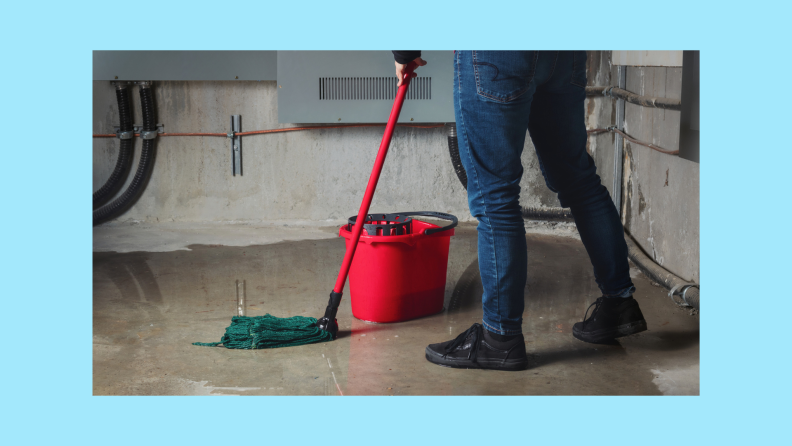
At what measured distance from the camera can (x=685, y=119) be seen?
2.07 m

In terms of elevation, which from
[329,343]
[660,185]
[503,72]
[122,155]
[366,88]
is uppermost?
[366,88]

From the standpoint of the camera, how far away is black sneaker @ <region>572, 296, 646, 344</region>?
1.83m

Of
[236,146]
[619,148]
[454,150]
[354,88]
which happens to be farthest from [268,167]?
[619,148]

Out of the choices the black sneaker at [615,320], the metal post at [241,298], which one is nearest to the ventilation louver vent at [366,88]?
the metal post at [241,298]

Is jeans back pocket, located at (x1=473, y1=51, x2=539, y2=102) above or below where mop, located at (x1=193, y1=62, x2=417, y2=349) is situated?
above

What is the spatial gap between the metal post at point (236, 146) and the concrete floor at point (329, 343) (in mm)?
803

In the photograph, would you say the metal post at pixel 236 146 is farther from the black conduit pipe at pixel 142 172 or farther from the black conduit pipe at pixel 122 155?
the black conduit pipe at pixel 122 155

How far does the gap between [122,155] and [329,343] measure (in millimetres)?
2308

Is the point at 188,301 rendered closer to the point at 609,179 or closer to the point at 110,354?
the point at 110,354

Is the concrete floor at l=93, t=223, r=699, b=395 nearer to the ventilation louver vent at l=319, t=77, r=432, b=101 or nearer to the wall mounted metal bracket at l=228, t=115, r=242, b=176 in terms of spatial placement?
the wall mounted metal bracket at l=228, t=115, r=242, b=176

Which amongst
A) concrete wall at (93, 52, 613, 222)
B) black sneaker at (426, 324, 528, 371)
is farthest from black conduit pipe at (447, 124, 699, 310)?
black sneaker at (426, 324, 528, 371)

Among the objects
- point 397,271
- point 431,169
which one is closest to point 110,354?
point 397,271

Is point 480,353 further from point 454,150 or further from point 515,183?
point 454,150

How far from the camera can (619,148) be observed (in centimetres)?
308
